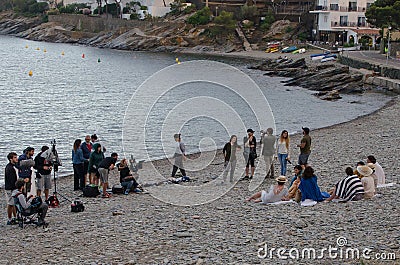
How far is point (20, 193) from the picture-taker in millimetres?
13258

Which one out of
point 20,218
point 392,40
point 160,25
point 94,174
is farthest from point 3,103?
point 160,25

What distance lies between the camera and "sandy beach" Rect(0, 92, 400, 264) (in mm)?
11086

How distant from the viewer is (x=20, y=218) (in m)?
13.8

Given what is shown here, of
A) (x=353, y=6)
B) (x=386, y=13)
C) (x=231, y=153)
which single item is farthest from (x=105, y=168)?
(x=353, y=6)

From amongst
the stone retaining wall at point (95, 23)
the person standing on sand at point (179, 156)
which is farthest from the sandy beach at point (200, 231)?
the stone retaining wall at point (95, 23)

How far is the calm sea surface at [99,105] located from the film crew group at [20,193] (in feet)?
28.8

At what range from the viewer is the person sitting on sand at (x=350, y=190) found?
46.4ft

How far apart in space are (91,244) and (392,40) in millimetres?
67731

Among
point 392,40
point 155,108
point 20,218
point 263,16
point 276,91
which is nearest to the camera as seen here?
point 20,218

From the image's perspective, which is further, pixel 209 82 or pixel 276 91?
pixel 209 82

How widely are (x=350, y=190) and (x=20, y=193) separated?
297 inches

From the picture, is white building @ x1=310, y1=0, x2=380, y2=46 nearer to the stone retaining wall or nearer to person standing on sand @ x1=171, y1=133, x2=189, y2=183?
the stone retaining wall

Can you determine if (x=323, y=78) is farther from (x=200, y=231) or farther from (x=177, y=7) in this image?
(x=177, y=7)

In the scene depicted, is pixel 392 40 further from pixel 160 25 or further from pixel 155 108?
pixel 160 25
